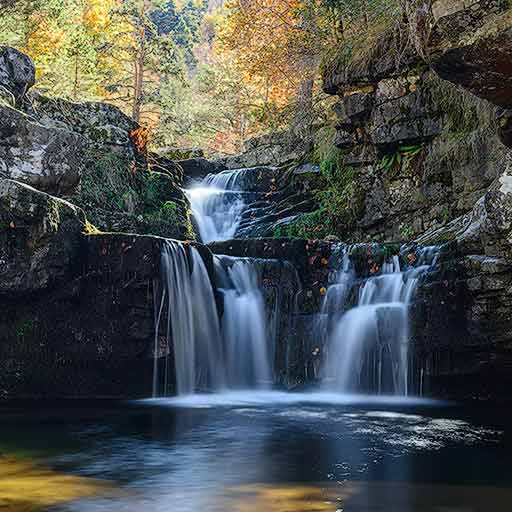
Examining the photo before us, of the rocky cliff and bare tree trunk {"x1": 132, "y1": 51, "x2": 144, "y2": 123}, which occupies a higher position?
bare tree trunk {"x1": 132, "y1": 51, "x2": 144, "y2": 123}

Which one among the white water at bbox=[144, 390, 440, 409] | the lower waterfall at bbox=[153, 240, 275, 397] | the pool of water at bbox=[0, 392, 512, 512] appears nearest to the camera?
the pool of water at bbox=[0, 392, 512, 512]

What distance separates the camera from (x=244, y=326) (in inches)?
397

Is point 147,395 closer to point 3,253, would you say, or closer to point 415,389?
point 3,253

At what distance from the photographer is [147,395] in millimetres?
8977

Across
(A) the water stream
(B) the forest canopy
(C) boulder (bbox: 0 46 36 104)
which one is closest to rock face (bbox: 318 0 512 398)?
(A) the water stream

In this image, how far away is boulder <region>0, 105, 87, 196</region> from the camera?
30.0 ft

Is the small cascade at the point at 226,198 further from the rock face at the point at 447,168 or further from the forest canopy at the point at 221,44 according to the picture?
the rock face at the point at 447,168

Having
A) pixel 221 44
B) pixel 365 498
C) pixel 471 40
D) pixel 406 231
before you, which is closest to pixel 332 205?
pixel 406 231

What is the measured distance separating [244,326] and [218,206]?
6783 millimetres

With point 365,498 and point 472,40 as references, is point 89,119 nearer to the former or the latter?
point 472,40

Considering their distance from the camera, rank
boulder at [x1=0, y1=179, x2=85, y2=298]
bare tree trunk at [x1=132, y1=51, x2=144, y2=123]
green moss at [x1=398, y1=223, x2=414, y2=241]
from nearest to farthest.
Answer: boulder at [x1=0, y1=179, x2=85, y2=298], green moss at [x1=398, y1=223, x2=414, y2=241], bare tree trunk at [x1=132, y1=51, x2=144, y2=123]

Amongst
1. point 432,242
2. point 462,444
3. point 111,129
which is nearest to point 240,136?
point 111,129

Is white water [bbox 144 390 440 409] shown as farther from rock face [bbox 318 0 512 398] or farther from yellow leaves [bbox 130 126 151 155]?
yellow leaves [bbox 130 126 151 155]

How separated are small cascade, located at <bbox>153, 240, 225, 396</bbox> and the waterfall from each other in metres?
5.47
